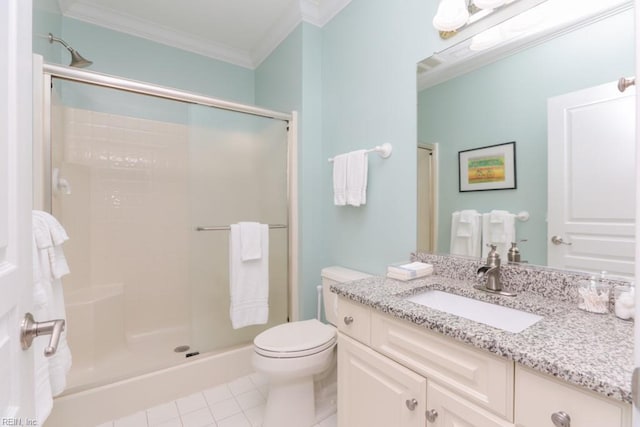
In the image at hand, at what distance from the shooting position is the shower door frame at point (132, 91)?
135 cm

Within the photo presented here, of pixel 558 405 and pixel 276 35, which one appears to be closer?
pixel 558 405

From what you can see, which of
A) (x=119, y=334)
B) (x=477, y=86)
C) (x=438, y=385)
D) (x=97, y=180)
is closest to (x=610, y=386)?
(x=438, y=385)

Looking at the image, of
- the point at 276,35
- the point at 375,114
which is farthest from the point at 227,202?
the point at 276,35

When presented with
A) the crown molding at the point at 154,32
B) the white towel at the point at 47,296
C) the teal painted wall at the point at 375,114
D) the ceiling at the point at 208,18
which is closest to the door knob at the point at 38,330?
the white towel at the point at 47,296

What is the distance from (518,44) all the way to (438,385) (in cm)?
129

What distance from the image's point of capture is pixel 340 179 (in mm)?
1821

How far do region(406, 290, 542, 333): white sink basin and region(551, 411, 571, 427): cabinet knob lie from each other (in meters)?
0.28

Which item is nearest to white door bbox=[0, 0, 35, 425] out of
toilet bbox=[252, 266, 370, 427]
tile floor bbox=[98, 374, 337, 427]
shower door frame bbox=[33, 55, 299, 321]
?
toilet bbox=[252, 266, 370, 427]

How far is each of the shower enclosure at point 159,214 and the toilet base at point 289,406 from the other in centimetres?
64

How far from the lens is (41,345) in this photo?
1068 millimetres

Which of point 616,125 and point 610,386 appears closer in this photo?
point 610,386

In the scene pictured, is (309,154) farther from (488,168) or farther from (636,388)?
(636,388)

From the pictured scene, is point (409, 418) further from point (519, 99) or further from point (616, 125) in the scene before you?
point (519, 99)

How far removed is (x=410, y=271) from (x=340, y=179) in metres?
0.77
